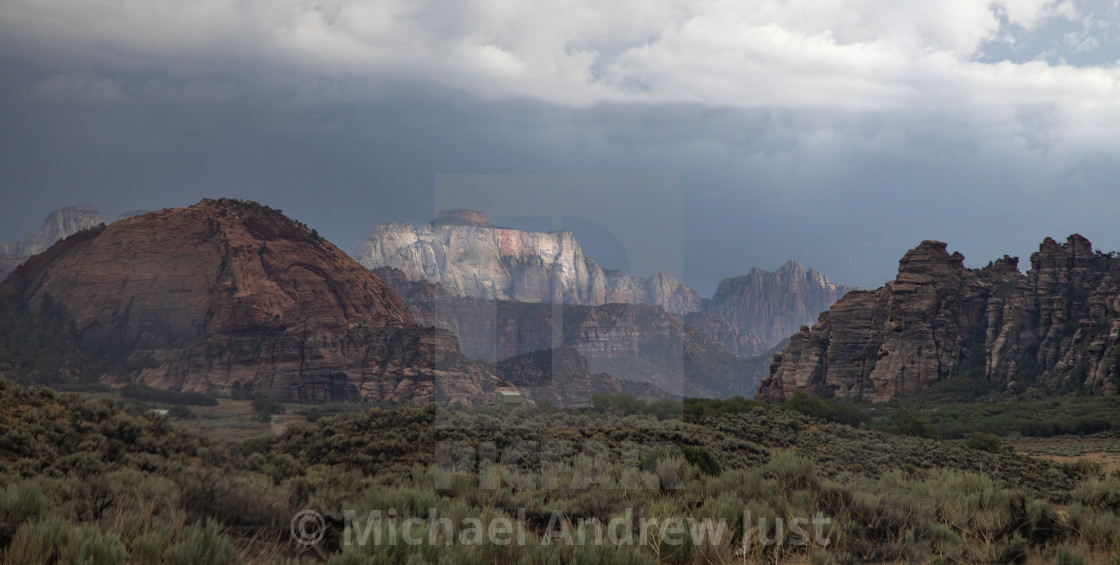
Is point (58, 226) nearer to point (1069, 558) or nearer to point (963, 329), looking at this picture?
point (963, 329)

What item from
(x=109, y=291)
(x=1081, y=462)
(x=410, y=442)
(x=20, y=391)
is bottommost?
(x=1081, y=462)

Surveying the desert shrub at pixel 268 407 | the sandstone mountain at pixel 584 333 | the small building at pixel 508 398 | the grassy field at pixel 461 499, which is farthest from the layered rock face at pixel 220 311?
the grassy field at pixel 461 499

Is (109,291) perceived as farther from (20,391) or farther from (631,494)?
(631,494)

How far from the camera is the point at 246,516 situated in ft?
22.4

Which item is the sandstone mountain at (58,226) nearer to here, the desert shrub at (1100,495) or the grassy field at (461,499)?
the grassy field at (461,499)

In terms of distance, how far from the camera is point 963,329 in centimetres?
8688

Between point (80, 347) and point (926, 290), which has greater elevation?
point (926, 290)

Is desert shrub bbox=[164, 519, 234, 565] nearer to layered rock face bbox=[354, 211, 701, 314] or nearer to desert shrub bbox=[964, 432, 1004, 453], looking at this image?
layered rock face bbox=[354, 211, 701, 314]

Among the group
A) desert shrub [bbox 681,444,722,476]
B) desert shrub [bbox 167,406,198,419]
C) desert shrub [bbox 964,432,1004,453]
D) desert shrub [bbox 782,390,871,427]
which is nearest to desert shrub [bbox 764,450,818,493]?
desert shrub [bbox 681,444,722,476]

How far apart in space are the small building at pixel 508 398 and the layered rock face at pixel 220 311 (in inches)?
2153

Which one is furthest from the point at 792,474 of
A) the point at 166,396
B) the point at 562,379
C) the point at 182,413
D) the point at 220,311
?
the point at 220,311

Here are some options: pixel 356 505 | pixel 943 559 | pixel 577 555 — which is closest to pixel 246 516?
pixel 356 505

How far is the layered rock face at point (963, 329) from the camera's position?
236 ft

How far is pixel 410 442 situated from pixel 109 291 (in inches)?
3767
